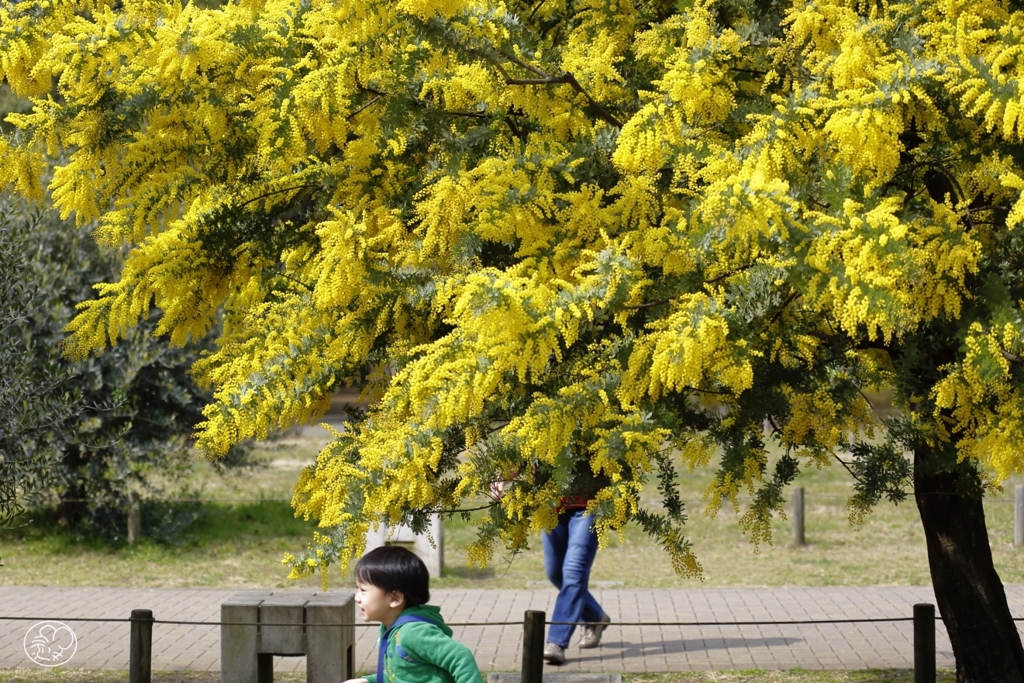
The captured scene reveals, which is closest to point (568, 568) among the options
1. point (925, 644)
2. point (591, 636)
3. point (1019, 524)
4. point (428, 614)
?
point (591, 636)

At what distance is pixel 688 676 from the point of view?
870 cm

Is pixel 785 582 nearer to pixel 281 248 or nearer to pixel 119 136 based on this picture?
pixel 281 248

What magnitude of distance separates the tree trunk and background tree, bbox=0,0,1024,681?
17.6 inches

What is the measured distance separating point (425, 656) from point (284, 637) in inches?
150

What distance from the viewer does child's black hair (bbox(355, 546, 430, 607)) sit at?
4418mm

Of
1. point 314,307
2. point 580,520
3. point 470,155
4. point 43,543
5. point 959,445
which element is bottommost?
point 43,543

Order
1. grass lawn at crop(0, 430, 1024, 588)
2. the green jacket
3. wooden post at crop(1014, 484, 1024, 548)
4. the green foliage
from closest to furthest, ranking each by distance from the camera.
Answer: the green jacket → grass lawn at crop(0, 430, 1024, 588) → the green foliage → wooden post at crop(1014, 484, 1024, 548)

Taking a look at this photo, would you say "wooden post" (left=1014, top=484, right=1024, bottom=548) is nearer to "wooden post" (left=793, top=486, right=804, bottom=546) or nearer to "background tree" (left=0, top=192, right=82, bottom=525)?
"wooden post" (left=793, top=486, right=804, bottom=546)

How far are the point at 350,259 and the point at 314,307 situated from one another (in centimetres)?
92

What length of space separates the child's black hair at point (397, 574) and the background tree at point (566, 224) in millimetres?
825

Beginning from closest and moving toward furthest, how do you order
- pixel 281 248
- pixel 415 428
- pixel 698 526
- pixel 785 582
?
pixel 415 428 → pixel 281 248 → pixel 785 582 → pixel 698 526

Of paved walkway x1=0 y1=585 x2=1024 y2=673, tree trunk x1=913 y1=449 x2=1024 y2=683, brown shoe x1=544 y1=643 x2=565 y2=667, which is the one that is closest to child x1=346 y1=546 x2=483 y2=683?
tree trunk x1=913 y1=449 x2=1024 y2=683

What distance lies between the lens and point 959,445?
5.38 m

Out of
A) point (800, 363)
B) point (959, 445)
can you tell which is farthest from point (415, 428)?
point (959, 445)
